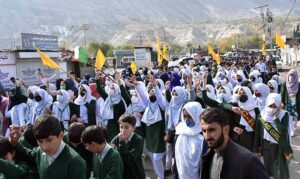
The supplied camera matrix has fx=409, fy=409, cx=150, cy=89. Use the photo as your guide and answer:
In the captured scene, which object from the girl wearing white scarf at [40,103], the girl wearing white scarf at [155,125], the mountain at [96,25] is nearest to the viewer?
the girl wearing white scarf at [155,125]

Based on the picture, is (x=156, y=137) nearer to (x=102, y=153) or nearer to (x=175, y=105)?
(x=175, y=105)

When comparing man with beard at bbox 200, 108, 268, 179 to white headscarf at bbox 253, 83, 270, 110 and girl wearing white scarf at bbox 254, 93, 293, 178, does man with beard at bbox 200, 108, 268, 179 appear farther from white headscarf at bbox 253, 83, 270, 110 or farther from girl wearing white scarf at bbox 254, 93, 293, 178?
white headscarf at bbox 253, 83, 270, 110

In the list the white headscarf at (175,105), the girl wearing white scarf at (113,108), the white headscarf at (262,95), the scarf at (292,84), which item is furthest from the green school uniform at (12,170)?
the scarf at (292,84)

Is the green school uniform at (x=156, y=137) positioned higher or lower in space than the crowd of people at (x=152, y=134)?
lower

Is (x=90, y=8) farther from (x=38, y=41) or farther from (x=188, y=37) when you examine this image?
(x=38, y=41)

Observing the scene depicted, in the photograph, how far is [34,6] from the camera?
18525 cm

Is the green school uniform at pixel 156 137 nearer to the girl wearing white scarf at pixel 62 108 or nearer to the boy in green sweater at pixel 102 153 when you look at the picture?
the girl wearing white scarf at pixel 62 108

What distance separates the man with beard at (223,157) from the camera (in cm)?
234

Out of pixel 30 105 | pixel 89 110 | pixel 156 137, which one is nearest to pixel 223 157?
pixel 156 137

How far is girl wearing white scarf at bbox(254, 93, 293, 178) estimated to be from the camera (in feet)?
16.2

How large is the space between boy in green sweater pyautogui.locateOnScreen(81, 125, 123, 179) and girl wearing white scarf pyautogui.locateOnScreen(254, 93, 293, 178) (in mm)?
2441

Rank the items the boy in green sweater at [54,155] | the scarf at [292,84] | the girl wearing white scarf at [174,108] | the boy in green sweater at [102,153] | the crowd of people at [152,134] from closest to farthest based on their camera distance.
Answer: the crowd of people at [152,134] < the boy in green sweater at [54,155] < the boy in green sweater at [102,153] < the girl wearing white scarf at [174,108] < the scarf at [292,84]

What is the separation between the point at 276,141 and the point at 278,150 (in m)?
0.12

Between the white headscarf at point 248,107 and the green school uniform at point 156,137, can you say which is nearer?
the white headscarf at point 248,107
